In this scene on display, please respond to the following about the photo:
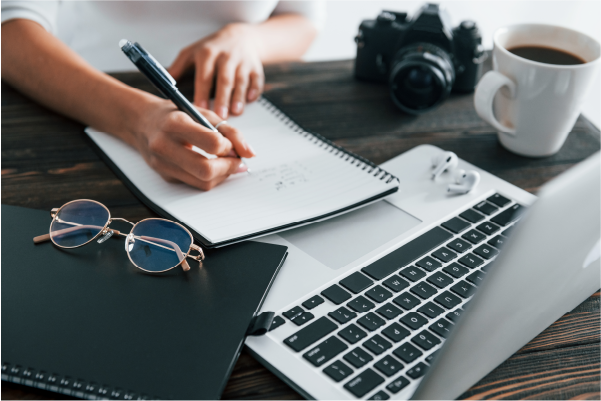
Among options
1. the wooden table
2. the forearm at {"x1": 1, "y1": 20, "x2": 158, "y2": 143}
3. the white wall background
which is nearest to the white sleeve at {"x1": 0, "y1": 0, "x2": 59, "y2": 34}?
the forearm at {"x1": 1, "y1": 20, "x2": 158, "y2": 143}

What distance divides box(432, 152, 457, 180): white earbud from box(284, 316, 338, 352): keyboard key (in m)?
0.29

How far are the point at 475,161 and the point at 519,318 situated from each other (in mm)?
364

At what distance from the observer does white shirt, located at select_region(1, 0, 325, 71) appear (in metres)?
0.97

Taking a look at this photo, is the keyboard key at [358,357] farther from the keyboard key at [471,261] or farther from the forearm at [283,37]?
the forearm at [283,37]

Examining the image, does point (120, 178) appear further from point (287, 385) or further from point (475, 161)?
point (475, 161)

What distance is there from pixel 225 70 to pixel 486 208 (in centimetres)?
44

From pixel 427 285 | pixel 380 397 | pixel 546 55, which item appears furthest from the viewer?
pixel 546 55

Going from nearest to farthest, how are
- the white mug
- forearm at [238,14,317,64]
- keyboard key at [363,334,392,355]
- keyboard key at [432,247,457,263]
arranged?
1. keyboard key at [363,334,392,355]
2. keyboard key at [432,247,457,263]
3. the white mug
4. forearm at [238,14,317,64]

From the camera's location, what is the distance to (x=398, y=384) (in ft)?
1.25

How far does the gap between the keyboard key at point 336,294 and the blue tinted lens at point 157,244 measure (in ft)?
0.47

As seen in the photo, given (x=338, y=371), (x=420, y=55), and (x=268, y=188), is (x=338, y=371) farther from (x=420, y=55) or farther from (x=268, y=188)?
(x=420, y=55)

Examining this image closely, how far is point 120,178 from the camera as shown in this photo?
62 cm

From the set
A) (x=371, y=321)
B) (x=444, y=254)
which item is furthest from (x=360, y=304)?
(x=444, y=254)

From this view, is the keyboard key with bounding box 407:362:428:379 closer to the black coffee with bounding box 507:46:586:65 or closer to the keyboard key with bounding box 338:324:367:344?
the keyboard key with bounding box 338:324:367:344
